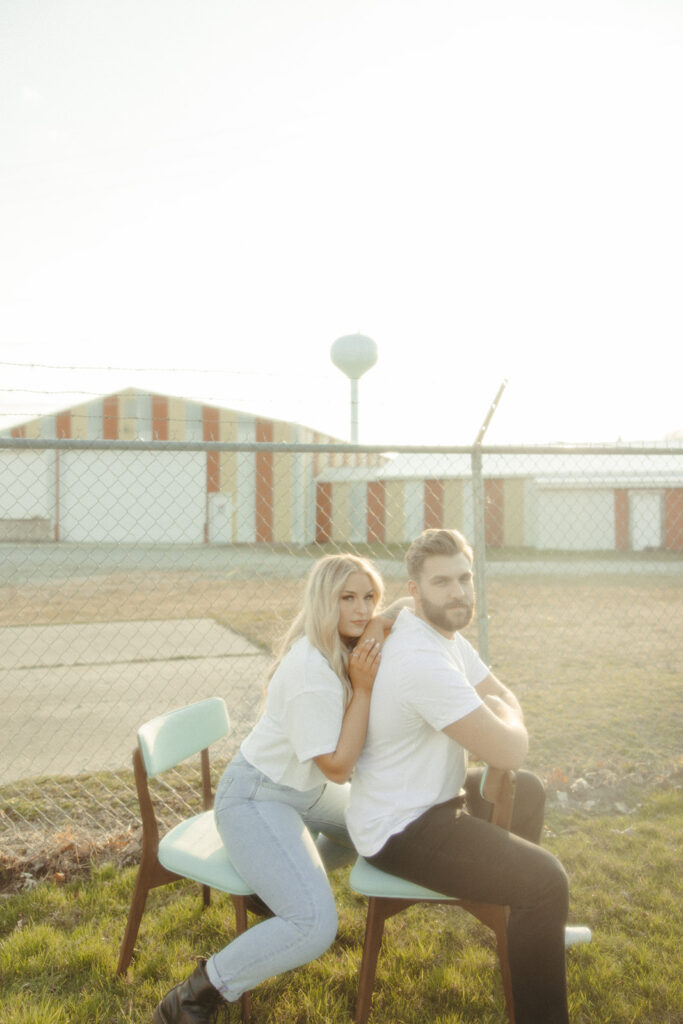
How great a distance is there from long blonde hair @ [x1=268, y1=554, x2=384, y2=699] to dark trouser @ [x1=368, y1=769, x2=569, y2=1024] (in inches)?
18.9

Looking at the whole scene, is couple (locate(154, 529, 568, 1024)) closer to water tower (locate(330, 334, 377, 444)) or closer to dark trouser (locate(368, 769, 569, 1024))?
dark trouser (locate(368, 769, 569, 1024))

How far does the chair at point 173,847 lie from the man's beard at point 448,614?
1.01 metres


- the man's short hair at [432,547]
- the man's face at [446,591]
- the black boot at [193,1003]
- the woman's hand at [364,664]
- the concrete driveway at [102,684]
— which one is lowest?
the concrete driveway at [102,684]

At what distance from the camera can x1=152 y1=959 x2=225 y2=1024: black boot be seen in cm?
202

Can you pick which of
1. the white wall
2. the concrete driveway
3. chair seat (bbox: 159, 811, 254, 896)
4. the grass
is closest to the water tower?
the white wall

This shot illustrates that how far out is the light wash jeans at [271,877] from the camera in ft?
6.61

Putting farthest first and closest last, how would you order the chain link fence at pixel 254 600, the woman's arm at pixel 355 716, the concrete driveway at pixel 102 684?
1. the concrete driveway at pixel 102 684
2. the chain link fence at pixel 254 600
3. the woman's arm at pixel 355 716

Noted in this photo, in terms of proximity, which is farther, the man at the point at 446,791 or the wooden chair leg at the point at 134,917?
the wooden chair leg at the point at 134,917

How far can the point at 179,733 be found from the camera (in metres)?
2.59

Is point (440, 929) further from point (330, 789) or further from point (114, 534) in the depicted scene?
point (114, 534)

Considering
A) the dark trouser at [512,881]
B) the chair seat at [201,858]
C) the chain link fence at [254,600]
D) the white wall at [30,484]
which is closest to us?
the dark trouser at [512,881]

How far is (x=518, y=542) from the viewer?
2342cm

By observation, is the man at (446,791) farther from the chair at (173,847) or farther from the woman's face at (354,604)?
the chair at (173,847)

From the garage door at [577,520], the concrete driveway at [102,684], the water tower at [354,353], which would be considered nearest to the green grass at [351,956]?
the concrete driveway at [102,684]
